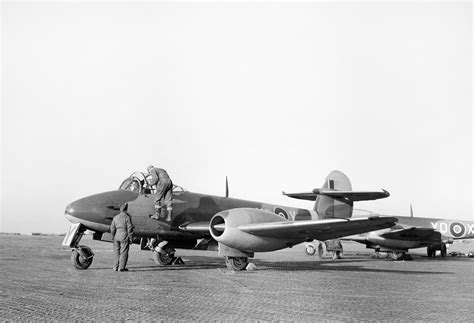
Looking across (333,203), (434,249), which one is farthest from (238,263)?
(434,249)

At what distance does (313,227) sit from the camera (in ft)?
41.4

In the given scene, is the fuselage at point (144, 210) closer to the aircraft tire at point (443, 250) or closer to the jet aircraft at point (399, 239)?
the jet aircraft at point (399, 239)

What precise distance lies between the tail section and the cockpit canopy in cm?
556

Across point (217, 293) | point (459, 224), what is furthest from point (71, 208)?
point (459, 224)

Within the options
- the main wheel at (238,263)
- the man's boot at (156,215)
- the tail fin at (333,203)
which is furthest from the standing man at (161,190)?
the tail fin at (333,203)

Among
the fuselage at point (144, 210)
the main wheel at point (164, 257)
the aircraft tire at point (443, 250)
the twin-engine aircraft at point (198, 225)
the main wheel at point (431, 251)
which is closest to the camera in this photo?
the twin-engine aircraft at point (198, 225)

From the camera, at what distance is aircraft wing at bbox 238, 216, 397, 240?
40.4ft

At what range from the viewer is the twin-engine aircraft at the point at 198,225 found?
41.4ft

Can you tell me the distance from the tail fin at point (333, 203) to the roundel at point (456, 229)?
13900 millimetres

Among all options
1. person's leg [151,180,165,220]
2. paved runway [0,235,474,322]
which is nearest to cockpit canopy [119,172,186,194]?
person's leg [151,180,165,220]

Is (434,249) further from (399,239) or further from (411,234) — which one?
(399,239)

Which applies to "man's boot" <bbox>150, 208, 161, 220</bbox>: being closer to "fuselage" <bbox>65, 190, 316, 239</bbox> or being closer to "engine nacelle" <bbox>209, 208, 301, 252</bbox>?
"fuselage" <bbox>65, 190, 316, 239</bbox>

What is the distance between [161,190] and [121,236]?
1842 mm

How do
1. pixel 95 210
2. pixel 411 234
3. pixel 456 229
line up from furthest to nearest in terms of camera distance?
pixel 456 229 → pixel 411 234 → pixel 95 210
